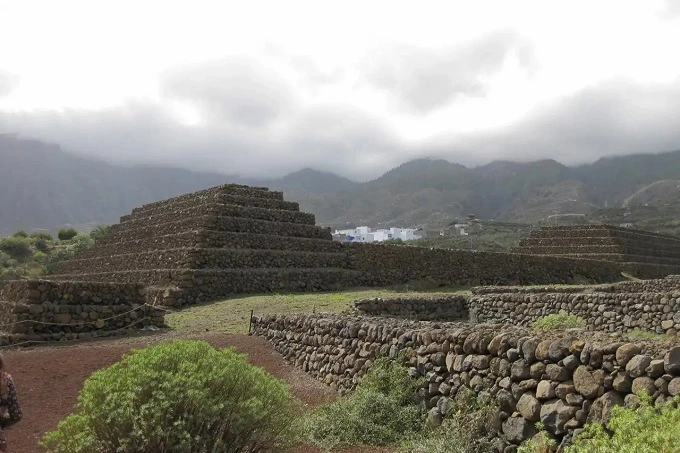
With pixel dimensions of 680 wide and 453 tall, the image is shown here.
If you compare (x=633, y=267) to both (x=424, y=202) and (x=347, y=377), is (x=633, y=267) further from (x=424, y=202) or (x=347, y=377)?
(x=424, y=202)

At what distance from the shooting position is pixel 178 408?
541 centimetres

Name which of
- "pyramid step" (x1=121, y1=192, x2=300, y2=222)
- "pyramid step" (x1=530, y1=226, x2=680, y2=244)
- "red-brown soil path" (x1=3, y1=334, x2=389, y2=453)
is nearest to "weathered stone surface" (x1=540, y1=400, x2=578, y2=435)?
"red-brown soil path" (x1=3, y1=334, x2=389, y2=453)

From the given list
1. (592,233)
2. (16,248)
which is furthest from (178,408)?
(16,248)

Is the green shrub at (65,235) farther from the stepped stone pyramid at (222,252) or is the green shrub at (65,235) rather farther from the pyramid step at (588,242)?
the pyramid step at (588,242)

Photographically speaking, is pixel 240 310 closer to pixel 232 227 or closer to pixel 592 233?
pixel 232 227

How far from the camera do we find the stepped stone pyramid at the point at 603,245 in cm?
5044

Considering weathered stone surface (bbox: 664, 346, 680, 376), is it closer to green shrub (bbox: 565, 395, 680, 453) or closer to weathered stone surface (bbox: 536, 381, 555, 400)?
green shrub (bbox: 565, 395, 680, 453)

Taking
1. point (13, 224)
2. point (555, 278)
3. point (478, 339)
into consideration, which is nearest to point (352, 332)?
point (478, 339)

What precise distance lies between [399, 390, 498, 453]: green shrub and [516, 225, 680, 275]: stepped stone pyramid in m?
47.3

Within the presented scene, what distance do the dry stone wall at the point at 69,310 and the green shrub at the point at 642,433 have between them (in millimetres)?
15198

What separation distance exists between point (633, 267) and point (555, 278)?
1219 cm

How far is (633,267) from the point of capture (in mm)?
48406

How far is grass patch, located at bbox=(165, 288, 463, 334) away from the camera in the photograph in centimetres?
1686

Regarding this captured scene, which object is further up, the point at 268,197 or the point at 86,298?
the point at 268,197
